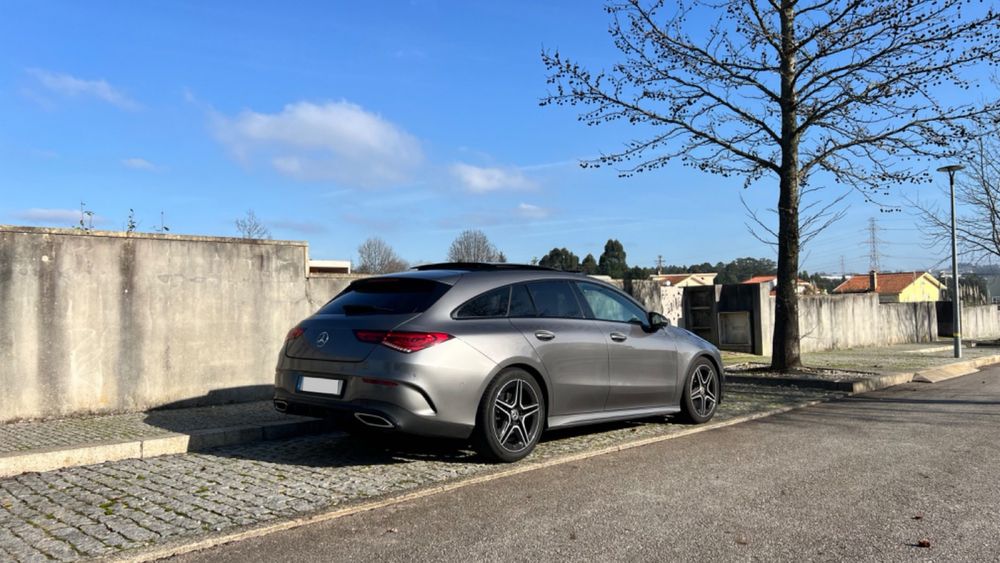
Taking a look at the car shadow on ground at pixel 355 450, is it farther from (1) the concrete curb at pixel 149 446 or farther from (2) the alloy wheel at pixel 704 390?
(2) the alloy wheel at pixel 704 390

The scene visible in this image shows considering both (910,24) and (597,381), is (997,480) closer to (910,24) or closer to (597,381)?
(597,381)

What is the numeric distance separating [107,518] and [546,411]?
3293 millimetres

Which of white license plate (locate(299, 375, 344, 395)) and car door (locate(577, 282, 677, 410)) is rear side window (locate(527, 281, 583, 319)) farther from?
white license plate (locate(299, 375, 344, 395))

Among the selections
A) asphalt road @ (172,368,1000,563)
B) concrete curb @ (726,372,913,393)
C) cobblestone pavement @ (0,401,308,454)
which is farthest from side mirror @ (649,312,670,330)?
concrete curb @ (726,372,913,393)

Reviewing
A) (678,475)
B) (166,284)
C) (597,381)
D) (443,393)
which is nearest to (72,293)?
(166,284)

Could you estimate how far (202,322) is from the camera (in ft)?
28.2

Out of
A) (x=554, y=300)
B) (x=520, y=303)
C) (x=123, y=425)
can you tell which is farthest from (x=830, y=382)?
(x=123, y=425)

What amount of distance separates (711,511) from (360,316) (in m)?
2.92

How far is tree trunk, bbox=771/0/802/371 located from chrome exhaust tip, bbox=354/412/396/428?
9414 mm

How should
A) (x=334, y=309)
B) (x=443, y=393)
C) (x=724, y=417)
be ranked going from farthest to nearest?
(x=724, y=417) → (x=334, y=309) → (x=443, y=393)

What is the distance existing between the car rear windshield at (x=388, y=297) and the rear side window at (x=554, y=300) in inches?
38.9

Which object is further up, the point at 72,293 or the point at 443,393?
the point at 72,293

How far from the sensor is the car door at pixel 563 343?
238 inches

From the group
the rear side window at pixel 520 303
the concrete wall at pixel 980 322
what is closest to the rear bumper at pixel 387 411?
the rear side window at pixel 520 303
